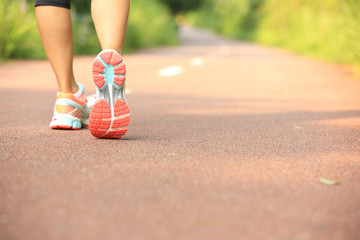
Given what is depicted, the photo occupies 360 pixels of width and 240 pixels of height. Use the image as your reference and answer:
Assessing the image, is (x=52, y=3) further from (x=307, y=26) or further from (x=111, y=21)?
(x=307, y=26)

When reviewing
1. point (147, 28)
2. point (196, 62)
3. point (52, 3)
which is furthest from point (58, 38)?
point (147, 28)

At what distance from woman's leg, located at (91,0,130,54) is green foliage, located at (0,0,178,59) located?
8156 mm

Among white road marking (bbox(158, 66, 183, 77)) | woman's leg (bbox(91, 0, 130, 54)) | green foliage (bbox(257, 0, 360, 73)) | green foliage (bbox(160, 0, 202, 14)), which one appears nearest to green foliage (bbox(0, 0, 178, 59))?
white road marking (bbox(158, 66, 183, 77))

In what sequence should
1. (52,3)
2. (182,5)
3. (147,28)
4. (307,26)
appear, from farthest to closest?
(182,5), (147,28), (307,26), (52,3)

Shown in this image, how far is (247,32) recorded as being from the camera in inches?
1560

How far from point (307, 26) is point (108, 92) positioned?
16.2 meters

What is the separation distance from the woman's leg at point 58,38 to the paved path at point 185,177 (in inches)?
13.5

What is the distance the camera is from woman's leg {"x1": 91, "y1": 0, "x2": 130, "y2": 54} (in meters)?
2.67

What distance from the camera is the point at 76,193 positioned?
1.75 metres

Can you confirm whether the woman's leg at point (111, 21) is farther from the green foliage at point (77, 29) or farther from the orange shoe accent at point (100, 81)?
the green foliage at point (77, 29)

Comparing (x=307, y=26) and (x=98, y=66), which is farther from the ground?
(x=98, y=66)

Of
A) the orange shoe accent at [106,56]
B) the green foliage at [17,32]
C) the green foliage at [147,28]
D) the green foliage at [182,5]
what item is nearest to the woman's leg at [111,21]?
the orange shoe accent at [106,56]

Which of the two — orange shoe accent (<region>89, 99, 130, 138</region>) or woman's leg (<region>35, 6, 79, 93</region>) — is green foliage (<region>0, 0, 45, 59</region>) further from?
orange shoe accent (<region>89, 99, 130, 138</region>)

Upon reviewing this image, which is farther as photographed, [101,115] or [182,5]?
[182,5]
